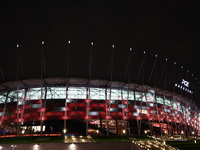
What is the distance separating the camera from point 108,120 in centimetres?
6325

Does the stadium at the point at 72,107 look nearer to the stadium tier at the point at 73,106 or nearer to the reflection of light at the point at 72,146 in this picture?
the stadium tier at the point at 73,106

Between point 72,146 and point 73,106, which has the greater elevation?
point 73,106

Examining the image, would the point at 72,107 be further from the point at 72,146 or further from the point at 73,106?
the point at 72,146

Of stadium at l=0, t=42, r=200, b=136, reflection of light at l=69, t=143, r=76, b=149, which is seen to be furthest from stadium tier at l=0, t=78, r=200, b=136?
reflection of light at l=69, t=143, r=76, b=149

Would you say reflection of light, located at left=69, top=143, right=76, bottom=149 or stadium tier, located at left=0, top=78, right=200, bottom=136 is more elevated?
stadium tier, located at left=0, top=78, right=200, bottom=136

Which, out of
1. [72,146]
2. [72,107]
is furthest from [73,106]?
[72,146]

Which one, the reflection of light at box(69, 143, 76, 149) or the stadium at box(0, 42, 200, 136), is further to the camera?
the stadium at box(0, 42, 200, 136)

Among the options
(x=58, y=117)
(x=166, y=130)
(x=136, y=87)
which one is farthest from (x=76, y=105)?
(x=166, y=130)

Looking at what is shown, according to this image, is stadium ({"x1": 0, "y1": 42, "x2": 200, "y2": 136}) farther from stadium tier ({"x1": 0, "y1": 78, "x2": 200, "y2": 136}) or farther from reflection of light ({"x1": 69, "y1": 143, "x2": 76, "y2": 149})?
reflection of light ({"x1": 69, "y1": 143, "x2": 76, "y2": 149})

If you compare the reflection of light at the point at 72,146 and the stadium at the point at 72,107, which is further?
the stadium at the point at 72,107

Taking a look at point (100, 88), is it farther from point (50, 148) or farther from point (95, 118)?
point (50, 148)

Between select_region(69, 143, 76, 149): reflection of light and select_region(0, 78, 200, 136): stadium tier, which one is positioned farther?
select_region(0, 78, 200, 136): stadium tier

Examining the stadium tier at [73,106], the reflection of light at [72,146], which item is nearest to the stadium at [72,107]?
the stadium tier at [73,106]

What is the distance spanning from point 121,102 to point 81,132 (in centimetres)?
1851
